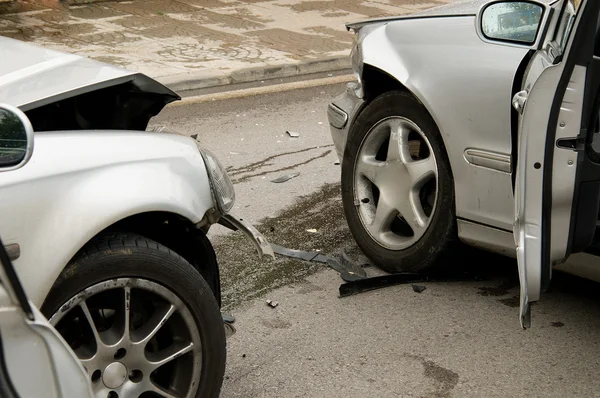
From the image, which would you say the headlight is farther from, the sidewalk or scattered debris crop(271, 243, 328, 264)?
the sidewalk

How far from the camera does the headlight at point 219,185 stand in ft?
11.5

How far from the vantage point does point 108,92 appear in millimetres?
3670

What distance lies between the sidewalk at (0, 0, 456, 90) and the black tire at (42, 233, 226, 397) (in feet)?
20.8

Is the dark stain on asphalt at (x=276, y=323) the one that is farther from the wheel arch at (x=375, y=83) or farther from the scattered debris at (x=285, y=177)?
the scattered debris at (x=285, y=177)

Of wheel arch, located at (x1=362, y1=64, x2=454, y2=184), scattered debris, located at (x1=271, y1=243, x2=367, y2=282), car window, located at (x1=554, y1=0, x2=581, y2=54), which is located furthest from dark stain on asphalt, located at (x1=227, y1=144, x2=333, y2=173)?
car window, located at (x1=554, y1=0, x2=581, y2=54)

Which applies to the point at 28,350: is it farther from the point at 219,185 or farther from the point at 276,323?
the point at 276,323

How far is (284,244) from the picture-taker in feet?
18.4

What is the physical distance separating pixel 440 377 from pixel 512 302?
88 centimetres

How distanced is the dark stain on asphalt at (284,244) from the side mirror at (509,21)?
5.70 feet

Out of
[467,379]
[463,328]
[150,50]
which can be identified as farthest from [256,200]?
[150,50]

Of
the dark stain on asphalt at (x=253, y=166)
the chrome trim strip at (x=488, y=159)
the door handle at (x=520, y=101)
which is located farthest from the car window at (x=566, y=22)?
the dark stain on asphalt at (x=253, y=166)

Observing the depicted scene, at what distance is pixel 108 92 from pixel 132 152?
1.58 ft

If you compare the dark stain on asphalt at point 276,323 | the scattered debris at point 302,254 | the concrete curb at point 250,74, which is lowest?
the concrete curb at point 250,74

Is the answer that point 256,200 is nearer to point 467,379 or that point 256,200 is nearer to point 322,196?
point 322,196
